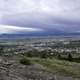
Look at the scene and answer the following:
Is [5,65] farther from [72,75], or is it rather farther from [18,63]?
[72,75]

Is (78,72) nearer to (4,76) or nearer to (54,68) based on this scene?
(54,68)

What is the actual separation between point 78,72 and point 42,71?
2.60m

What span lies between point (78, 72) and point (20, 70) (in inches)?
164

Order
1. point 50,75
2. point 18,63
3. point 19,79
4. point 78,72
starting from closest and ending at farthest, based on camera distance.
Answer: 1. point 19,79
2. point 50,75
3. point 78,72
4. point 18,63

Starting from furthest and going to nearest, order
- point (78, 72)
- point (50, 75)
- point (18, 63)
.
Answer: point (18, 63), point (78, 72), point (50, 75)

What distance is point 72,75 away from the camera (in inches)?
707

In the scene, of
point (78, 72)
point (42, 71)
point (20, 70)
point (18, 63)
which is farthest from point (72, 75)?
point (18, 63)

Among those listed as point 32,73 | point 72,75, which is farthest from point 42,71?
point 72,75

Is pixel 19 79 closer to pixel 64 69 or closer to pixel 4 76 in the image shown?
pixel 4 76

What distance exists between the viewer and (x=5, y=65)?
64.9 ft

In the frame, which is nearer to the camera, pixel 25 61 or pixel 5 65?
pixel 5 65

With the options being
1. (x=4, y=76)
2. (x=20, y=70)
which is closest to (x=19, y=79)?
(x=4, y=76)

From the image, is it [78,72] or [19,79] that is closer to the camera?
[19,79]

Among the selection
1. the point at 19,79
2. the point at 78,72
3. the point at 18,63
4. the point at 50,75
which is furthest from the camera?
the point at 18,63
